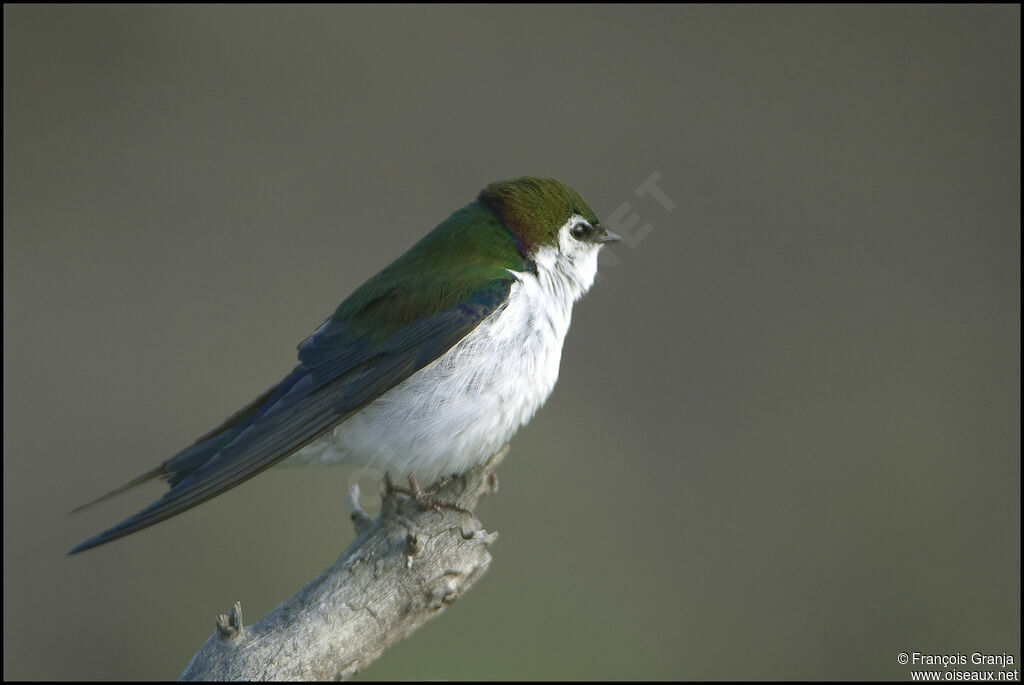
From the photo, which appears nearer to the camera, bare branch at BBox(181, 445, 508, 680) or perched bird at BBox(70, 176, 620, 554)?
bare branch at BBox(181, 445, 508, 680)

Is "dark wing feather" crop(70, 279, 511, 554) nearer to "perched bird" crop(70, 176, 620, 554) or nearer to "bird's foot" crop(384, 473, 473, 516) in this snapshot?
"perched bird" crop(70, 176, 620, 554)

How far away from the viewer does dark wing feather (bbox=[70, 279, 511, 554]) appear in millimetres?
3510

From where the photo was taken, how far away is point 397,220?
7.89m

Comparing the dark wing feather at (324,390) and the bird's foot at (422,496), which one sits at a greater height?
the dark wing feather at (324,390)

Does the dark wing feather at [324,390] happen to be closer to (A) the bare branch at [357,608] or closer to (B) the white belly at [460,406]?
(B) the white belly at [460,406]

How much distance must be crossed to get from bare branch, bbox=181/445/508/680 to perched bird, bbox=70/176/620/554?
338mm

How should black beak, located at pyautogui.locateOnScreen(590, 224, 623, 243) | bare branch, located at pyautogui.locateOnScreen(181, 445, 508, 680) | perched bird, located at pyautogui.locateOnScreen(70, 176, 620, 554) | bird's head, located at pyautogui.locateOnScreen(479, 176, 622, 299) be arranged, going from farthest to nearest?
1. black beak, located at pyautogui.locateOnScreen(590, 224, 623, 243)
2. bird's head, located at pyautogui.locateOnScreen(479, 176, 622, 299)
3. perched bird, located at pyautogui.locateOnScreen(70, 176, 620, 554)
4. bare branch, located at pyautogui.locateOnScreen(181, 445, 508, 680)

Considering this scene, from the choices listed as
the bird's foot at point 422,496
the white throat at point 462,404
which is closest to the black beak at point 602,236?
the white throat at point 462,404

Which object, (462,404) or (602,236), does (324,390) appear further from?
(602,236)

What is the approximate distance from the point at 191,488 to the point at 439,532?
742 millimetres

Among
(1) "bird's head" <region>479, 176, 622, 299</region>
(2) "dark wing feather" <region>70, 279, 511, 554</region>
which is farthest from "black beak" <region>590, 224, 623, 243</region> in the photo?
(2) "dark wing feather" <region>70, 279, 511, 554</region>

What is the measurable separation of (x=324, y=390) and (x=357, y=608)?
0.84 metres

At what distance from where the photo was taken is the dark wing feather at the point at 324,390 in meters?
3.51

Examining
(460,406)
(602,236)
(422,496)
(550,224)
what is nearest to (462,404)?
(460,406)
